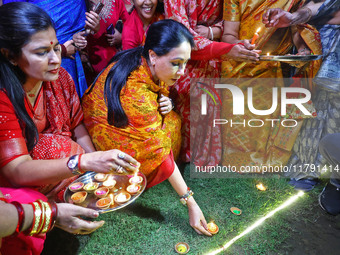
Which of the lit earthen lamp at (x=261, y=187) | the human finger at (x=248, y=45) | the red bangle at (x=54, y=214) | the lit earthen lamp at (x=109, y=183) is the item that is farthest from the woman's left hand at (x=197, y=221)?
the human finger at (x=248, y=45)

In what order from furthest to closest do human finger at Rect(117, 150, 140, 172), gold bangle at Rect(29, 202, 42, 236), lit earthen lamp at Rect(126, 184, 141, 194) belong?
lit earthen lamp at Rect(126, 184, 141, 194), human finger at Rect(117, 150, 140, 172), gold bangle at Rect(29, 202, 42, 236)

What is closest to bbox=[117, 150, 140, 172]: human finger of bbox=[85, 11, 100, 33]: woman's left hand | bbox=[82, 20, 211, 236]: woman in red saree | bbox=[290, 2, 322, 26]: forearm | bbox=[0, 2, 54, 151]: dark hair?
bbox=[82, 20, 211, 236]: woman in red saree

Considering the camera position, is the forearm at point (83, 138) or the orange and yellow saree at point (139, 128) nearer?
the orange and yellow saree at point (139, 128)

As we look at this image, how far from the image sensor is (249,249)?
87.3 inches

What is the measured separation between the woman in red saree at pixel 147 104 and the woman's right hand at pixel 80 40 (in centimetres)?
56

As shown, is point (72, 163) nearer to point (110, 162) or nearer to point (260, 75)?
point (110, 162)

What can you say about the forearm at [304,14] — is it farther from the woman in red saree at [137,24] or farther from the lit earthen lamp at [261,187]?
the lit earthen lamp at [261,187]

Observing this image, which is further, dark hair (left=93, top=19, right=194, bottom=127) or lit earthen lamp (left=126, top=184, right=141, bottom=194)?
dark hair (left=93, top=19, right=194, bottom=127)

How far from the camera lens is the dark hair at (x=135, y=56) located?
223cm

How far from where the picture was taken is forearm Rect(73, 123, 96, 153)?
2.51 meters

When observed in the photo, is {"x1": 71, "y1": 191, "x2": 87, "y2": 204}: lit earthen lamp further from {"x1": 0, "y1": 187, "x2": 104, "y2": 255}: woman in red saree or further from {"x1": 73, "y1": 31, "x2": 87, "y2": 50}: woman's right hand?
{"x1": 73, "y1": 31, "x2": 87, "y2": 50}: woman's right hand

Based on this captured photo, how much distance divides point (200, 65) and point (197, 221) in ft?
5.49

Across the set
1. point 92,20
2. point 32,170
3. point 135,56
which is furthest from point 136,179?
point 92,20

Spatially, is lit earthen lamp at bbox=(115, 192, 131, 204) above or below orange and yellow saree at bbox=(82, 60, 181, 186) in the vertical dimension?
below
